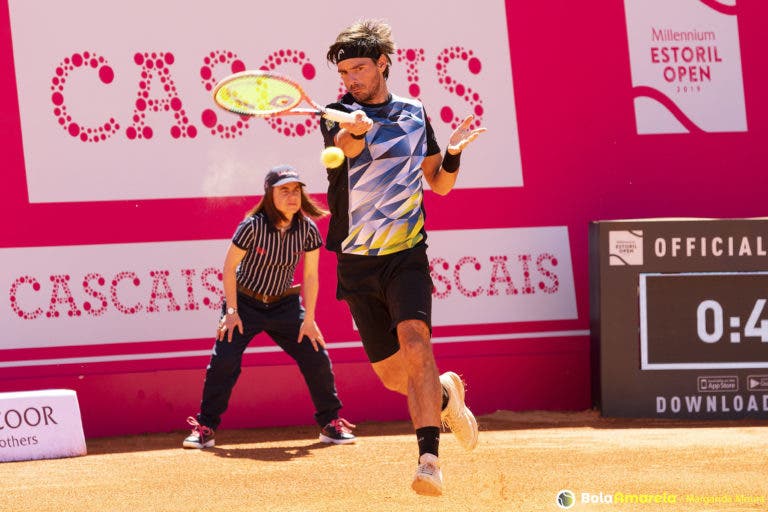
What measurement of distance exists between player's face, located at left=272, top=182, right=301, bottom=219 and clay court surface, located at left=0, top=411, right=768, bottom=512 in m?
1.41

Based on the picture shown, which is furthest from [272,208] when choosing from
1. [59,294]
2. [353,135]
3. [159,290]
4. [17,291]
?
[353,135]

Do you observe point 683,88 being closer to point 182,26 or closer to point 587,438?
point 587,438

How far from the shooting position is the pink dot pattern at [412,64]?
8180 mm

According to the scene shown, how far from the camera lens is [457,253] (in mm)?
8203

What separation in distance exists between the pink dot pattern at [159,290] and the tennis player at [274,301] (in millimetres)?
806

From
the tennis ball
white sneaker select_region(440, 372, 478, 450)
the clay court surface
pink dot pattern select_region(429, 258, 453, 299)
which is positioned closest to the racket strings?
the tennis ball

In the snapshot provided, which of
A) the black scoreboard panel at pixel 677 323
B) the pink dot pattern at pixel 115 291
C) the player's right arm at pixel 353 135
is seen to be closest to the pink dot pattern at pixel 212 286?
the pink dot pattern at pixel 115 291

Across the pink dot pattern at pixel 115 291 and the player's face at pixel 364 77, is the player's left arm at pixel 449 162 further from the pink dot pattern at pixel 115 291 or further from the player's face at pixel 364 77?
the pink dot pattern at pixel 115 291

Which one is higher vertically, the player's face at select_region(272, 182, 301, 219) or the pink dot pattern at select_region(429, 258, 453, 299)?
the player's face at select_region(272, 182, 301, 219)

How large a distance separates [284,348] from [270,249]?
67 centimetres

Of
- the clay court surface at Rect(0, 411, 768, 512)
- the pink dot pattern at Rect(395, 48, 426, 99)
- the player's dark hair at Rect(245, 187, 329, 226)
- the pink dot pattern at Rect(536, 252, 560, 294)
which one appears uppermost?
the pink dot pattern at Rect(395, 48, 426, 99)

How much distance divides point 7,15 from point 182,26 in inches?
44.0

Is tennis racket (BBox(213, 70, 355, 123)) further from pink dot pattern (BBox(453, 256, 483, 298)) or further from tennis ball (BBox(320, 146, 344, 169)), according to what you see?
pink dot pattern (BBox(453, 256, 483, 298))

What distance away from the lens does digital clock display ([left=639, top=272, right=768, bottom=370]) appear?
7.88m
